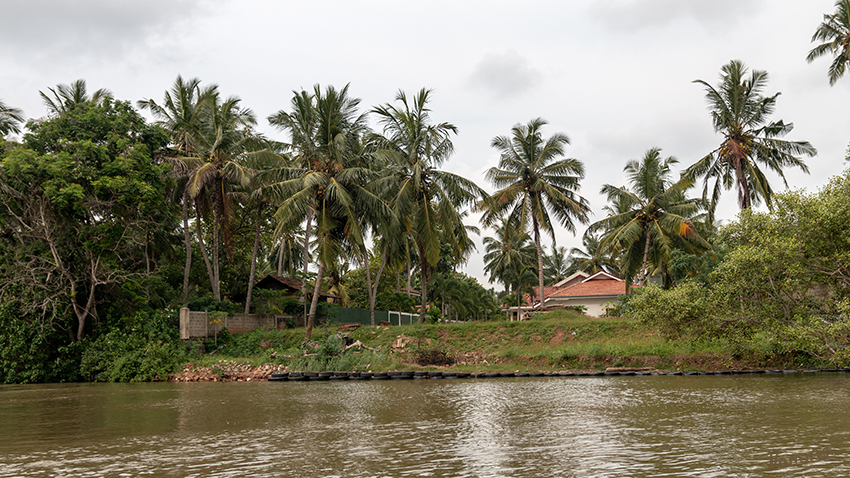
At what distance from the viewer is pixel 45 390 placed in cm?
1958

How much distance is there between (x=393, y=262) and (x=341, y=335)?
663cm

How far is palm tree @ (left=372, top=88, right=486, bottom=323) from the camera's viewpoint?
26.9 meters

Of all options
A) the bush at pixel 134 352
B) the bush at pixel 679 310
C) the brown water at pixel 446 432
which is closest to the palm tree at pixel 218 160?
the bush at pixel 134 352

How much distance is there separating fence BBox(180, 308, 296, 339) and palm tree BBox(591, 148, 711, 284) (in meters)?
17.6

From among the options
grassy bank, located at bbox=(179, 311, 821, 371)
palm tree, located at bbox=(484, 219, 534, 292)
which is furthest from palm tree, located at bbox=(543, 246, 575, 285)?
grassy bank, located at bbox=(179, 311, 821, 371)

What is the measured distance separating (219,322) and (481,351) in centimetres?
1178

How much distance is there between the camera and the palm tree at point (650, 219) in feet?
98.7

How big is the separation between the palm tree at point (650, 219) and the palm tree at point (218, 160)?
1882 cm

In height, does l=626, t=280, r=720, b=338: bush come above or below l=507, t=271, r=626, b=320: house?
below

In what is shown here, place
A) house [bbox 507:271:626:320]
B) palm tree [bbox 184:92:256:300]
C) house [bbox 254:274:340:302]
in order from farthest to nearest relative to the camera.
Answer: house [bbox 507:271:626:320], house [bbox 254:274:340:302], palm tree [bbox 184:92:256:300]

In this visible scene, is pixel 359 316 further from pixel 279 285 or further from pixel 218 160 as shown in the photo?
pixel 218 160

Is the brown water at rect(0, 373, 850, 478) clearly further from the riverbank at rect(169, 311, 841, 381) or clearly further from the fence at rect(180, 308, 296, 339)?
the fence at rect(180, 308, 296, 339)

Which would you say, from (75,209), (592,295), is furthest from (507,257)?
(75,209)

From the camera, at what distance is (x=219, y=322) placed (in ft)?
88.8
